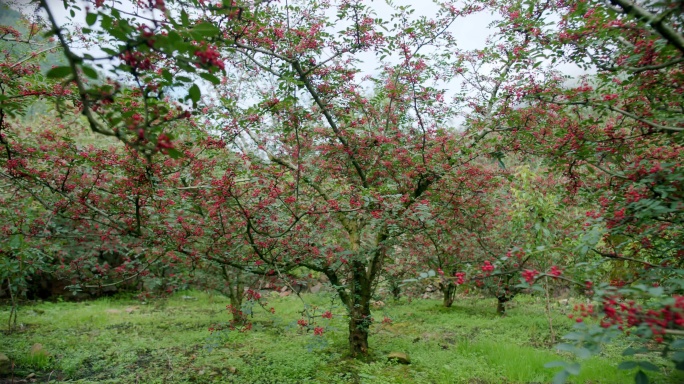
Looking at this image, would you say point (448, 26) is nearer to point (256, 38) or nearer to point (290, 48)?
point (290, 48)

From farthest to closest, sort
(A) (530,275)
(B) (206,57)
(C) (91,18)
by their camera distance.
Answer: (A) (530,275), (B) (206,57), (C) (91,18)

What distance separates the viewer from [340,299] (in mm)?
5430

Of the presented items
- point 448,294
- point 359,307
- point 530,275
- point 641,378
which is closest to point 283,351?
point 359,307

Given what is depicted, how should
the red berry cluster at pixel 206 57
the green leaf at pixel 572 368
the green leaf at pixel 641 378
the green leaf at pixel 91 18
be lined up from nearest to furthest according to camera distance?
the green leaf at pixel 572 368 → the green leaf at pixel 641 378 → the green leaf at pixel 91 18 → the red berry cluster at pixel 206 57

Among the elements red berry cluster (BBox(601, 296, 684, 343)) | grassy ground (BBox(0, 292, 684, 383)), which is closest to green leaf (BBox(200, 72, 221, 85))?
red berry cluster (BBox(601, 296, 684, 343))

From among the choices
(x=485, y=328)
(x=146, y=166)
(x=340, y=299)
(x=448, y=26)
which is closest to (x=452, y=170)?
(x=448, y=26)

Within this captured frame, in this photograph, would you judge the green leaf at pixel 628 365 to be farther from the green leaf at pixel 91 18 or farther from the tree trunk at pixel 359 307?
the tree trunk at pixel 359 307

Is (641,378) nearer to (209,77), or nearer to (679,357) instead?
(679,357)

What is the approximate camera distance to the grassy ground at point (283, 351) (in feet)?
15.7

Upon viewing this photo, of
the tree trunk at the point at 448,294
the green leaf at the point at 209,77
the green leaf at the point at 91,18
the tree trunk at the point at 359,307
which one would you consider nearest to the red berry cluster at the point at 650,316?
the green leaf at the point at 209,77

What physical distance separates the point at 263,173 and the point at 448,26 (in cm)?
310

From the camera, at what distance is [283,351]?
5.99m

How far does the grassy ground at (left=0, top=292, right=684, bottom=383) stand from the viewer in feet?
15.7

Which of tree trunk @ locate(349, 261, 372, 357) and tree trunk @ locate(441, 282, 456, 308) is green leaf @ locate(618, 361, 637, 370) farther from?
tree trunk @ locate(441, 282, 456, 308)
